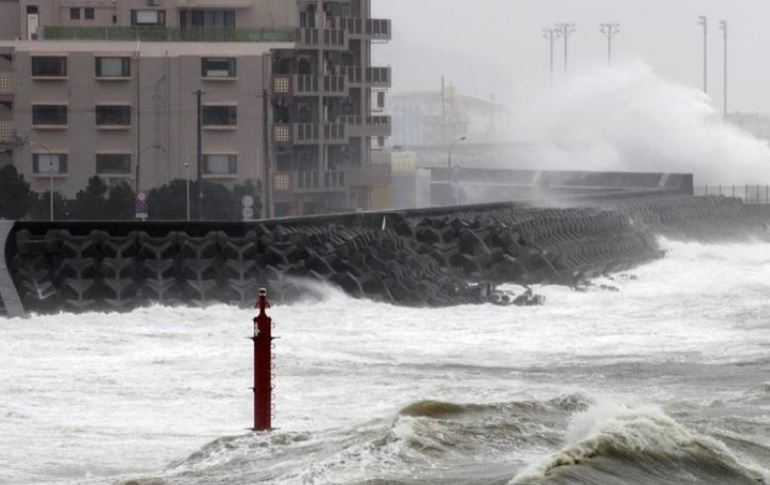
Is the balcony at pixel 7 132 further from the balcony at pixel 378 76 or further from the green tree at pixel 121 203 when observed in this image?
the balcony at pixel 378 76

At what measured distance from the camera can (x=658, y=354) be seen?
59.4ft

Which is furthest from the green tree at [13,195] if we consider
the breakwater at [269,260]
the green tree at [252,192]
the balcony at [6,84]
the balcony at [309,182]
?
the breakwater at [269,260]

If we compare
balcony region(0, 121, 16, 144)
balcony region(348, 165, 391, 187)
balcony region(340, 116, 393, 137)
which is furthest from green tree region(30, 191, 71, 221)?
balcony region(340, 116, 393, 137)

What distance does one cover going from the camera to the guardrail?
2287 inches

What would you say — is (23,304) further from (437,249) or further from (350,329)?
(437,249)

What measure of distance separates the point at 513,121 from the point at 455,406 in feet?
228

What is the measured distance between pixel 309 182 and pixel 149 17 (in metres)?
5.35

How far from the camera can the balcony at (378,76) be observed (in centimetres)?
5106

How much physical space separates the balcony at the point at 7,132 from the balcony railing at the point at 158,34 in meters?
2.07

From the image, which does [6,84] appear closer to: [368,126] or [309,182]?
[309,182]

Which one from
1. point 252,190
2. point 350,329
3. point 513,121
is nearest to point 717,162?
point 513,121

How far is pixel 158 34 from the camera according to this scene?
4566 cm

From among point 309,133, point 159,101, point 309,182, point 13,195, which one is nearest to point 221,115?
point 159,101

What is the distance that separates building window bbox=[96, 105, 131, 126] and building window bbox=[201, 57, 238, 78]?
6.20 feet
